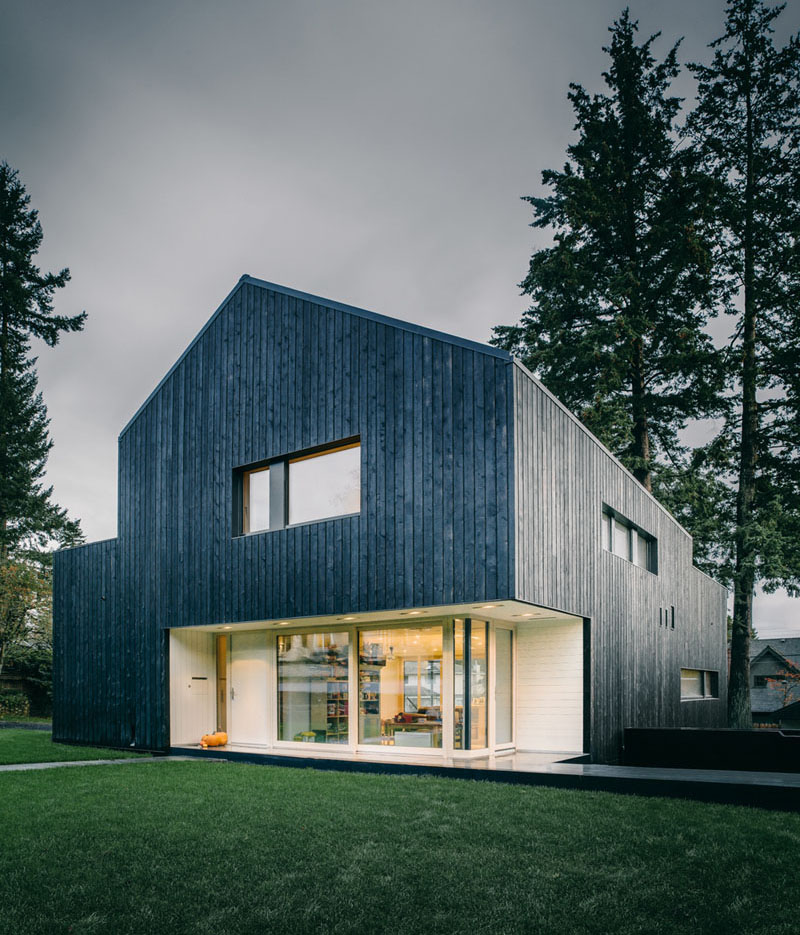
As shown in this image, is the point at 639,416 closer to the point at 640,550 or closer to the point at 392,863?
the point at 640,550

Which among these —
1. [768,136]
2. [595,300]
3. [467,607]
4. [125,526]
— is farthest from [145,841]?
[768,136]

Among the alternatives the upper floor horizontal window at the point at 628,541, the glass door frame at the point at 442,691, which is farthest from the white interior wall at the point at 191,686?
the upper floor horizontal window at the point at 628,541

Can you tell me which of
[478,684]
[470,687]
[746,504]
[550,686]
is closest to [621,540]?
[550,686]

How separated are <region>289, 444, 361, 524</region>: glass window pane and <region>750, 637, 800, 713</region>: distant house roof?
96.7ft

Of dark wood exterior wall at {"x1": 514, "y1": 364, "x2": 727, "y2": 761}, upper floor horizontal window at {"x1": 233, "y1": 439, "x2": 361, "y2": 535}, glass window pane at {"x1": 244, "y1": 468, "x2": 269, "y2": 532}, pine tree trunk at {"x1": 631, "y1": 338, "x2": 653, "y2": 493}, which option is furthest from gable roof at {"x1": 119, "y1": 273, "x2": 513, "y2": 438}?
pine tree trunk at {"x1": 631, "y1": 338, "x2": 653, "y2": 493}

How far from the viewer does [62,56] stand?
1647cm

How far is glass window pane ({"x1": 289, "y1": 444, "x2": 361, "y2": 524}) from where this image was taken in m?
11.6

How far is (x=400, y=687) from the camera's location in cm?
1152

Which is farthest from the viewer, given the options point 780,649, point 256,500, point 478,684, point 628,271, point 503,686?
point 780,649

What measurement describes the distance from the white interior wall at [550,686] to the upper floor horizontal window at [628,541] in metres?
2.00

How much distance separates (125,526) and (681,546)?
13.0m

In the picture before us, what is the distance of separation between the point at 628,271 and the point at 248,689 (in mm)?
16028

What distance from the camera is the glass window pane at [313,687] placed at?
40.1ft

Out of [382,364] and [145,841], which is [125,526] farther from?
[145,841]
